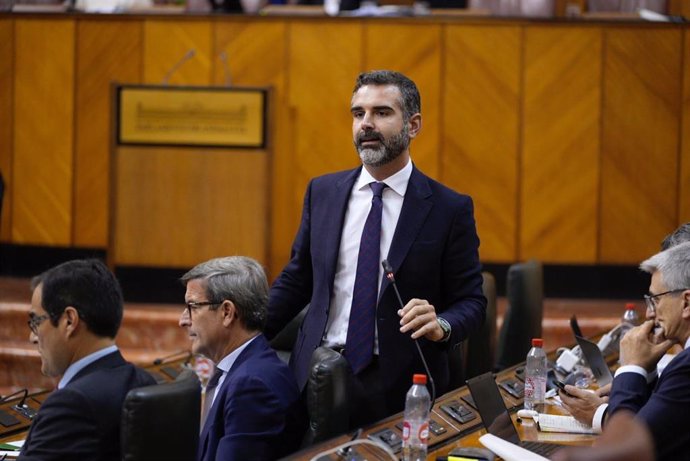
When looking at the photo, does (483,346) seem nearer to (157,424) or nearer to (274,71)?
(157,424)

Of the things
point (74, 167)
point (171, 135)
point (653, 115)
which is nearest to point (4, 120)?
point (74, 167)

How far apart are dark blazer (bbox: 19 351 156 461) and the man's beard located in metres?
1.03

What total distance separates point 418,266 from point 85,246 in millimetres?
4829

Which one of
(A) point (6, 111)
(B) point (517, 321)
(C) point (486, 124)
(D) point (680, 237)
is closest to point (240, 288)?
(D) point (680, 237)

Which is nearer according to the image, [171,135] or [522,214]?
[171,135]

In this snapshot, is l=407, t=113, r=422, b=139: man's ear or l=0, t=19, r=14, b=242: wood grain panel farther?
l=0, t=19, r=14, b=242: wood grain panel

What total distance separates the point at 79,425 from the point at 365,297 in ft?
3.27

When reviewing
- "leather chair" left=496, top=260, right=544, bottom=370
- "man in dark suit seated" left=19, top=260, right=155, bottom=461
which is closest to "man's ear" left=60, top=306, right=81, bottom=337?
"man in dark suit seated" left=19, top=260, right=155, bottom=461

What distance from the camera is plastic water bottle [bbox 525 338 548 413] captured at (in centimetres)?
331

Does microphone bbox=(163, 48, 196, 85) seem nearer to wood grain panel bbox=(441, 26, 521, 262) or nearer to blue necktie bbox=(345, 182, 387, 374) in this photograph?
wood grain panel bbox=(441, 26, 521, 262)

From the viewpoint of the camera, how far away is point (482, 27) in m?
7.19

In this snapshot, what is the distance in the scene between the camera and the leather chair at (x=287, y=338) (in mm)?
3686

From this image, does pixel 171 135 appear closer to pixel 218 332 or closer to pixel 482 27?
pixel 482 27

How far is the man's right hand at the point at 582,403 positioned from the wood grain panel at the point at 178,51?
473 centimetres
